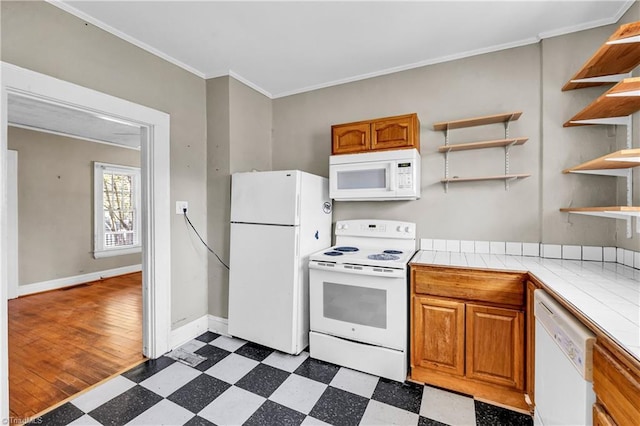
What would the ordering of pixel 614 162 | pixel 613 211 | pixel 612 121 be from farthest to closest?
pixel 612 121 < pixel 614 162 < pixel 613 211

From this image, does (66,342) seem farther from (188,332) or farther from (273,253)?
(273,253)

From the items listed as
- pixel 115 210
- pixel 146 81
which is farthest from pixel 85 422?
pixel 115 210

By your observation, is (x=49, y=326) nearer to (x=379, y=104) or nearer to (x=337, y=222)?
(x=337, y=222)

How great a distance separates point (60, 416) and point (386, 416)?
1.92m

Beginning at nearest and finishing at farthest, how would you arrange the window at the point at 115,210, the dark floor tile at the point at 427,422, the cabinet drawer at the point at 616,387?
the cabinet drawer at the point at 616,387
the dark floor tile at the point at 427,422
the window at the point at 115,210

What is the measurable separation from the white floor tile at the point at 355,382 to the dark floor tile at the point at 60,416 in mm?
1567

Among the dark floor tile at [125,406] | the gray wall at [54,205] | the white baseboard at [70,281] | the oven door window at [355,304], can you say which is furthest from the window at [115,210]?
the oven door window at [355,304]

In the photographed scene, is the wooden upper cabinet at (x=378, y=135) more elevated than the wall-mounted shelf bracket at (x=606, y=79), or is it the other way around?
the wall-mounted shelf bracket at (x=606, y=79)

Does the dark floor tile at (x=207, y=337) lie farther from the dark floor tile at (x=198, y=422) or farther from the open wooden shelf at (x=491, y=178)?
the open wooden shelf at (x=491, y=178)

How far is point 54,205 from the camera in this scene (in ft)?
14.0

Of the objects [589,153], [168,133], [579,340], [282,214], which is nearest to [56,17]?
[168,133]

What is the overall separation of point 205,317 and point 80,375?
97cm

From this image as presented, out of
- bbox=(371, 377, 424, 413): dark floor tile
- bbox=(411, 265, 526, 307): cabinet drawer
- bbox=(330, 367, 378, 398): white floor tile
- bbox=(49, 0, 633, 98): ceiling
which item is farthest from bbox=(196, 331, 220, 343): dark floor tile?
bbox=(49, 0, 633, 98): ceiling

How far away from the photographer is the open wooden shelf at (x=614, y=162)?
126 cm
